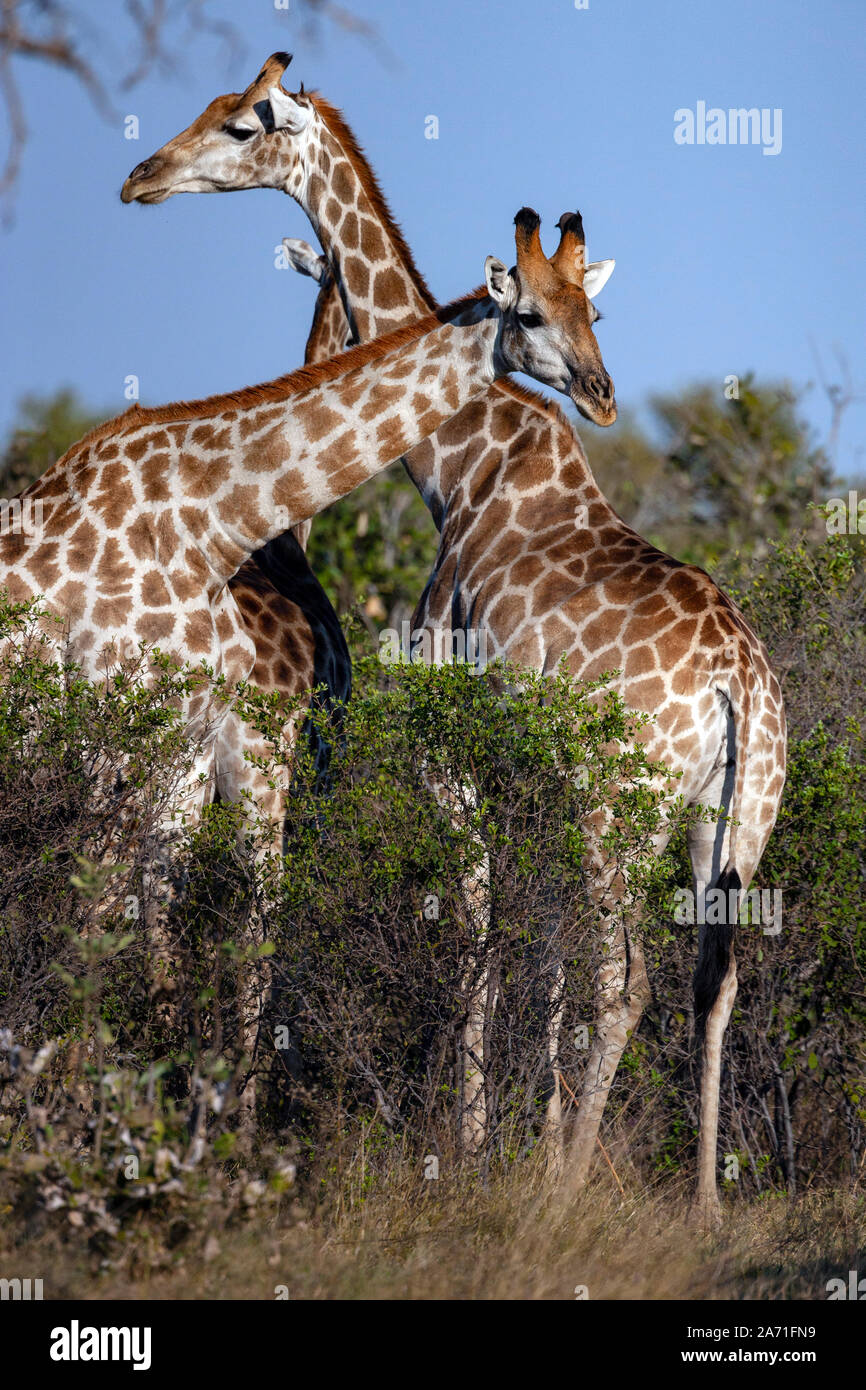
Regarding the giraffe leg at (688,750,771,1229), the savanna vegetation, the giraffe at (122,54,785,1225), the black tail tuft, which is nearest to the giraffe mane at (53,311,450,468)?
the giraffe at (122,54,785,1225)

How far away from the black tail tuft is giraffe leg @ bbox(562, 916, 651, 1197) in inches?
14.0

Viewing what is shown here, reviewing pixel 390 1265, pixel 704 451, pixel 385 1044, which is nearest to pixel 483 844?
pixel 385 1044

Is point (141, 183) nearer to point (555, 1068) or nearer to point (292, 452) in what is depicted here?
point (292, 452)

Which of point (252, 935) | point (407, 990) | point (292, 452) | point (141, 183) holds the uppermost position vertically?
point (141, 183)

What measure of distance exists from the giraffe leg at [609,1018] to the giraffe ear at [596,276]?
3.11 meters

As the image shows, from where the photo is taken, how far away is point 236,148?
8406 mm

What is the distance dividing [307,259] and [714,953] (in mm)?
5042

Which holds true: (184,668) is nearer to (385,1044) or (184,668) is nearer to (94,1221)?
(385,1044)

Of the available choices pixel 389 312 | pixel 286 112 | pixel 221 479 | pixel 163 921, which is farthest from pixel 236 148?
pixel 163 921

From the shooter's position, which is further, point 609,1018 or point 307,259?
point 307,259

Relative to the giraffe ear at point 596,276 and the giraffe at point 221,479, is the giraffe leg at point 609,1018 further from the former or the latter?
the giraffe ear at point 596,276

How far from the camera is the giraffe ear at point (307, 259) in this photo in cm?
921

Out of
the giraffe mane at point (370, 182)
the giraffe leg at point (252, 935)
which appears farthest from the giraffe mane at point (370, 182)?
the giraffe leg at point (252, 935)
